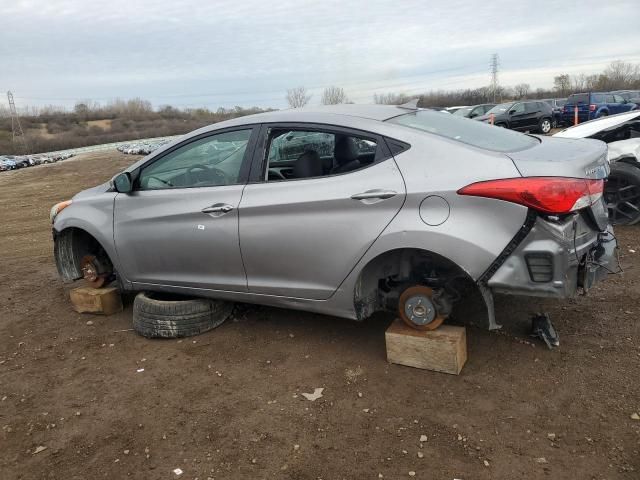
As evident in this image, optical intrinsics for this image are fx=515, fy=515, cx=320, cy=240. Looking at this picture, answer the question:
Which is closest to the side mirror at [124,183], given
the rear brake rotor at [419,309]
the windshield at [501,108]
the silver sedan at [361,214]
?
the silver sedan at [361,214]

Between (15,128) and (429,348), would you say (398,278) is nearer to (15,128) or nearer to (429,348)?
(429,348)

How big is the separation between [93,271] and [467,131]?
11.3 feet

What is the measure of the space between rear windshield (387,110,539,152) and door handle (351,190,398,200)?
1.67 ft

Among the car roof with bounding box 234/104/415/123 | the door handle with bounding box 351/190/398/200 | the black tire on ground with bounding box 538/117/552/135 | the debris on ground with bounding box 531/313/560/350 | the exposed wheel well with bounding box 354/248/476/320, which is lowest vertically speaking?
the debris on ground with bounding box 531/313/560/350

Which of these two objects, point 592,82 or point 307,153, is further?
point 592,82

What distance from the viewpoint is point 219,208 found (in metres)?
3.61

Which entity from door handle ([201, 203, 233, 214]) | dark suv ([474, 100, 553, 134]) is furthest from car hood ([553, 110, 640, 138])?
dark suv ([474, 100, 553, 134])

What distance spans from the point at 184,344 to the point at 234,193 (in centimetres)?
127

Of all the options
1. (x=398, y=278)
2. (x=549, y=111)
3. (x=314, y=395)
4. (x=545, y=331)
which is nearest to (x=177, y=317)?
(x=314, y=395)

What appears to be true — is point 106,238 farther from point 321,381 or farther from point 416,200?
point 416,200

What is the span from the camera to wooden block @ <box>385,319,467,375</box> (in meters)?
3.14

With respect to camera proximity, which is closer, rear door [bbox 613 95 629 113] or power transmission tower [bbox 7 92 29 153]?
rear door [bbox 613 95 629 113]

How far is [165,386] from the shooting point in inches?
134

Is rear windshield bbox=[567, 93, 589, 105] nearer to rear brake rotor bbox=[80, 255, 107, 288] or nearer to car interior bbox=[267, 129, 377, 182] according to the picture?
car interior bbox=[267, 129, 377, 182]
